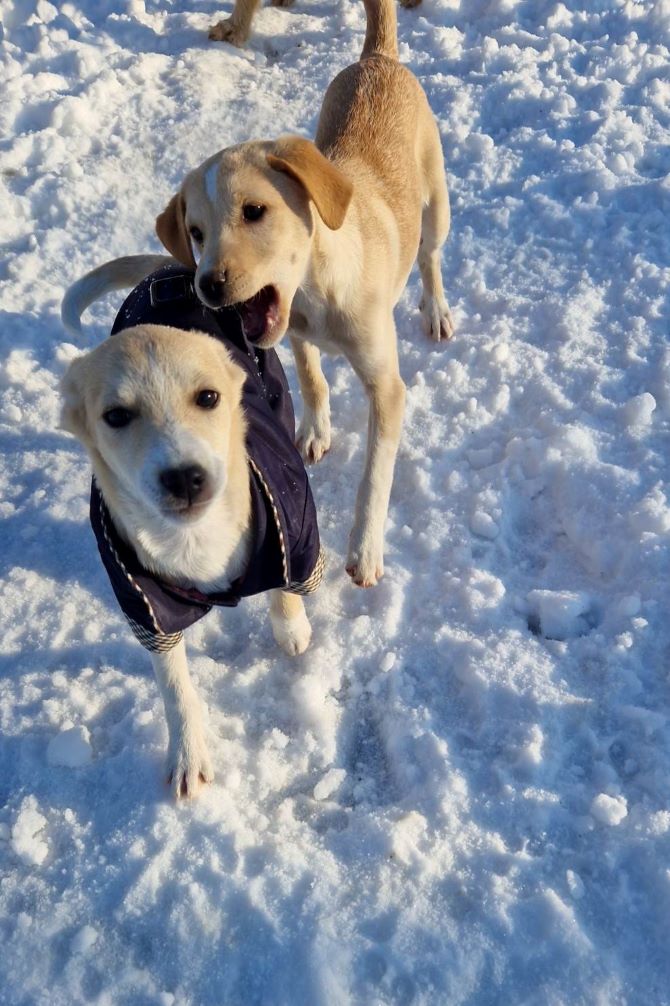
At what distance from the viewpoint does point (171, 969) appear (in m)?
2.40

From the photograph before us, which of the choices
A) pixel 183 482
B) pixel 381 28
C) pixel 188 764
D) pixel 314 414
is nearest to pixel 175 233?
pixel 314 414

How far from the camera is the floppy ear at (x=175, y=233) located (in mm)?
3146

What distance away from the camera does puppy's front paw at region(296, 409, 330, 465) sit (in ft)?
12.3

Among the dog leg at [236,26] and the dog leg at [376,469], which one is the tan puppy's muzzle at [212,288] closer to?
the dog leg at [376,469]

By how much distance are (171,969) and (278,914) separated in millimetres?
346

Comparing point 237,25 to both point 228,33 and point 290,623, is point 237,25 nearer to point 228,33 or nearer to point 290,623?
point 228,33

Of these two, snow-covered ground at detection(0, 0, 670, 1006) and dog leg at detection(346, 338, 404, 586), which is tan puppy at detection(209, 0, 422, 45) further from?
dog leg at detection(346, 338, 404, 586)

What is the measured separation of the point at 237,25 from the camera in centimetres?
529

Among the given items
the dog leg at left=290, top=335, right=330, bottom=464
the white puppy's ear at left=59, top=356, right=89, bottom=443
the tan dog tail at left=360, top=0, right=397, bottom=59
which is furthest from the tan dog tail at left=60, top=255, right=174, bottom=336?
the tan dog tail at left=360, top=0, right=397, bottom=59

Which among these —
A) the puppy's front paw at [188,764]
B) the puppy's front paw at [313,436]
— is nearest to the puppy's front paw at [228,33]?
the puppy's front paw at [313,436]

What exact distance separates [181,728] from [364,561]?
95cm

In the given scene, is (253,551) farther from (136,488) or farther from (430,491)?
(430,491)

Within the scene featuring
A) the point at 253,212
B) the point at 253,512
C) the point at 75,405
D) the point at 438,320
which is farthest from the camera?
the point at 438,320

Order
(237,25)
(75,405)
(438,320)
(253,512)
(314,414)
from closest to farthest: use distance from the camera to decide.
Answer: (75,405)
(253,512)
(314,414)
(438,320)
(237,25)
